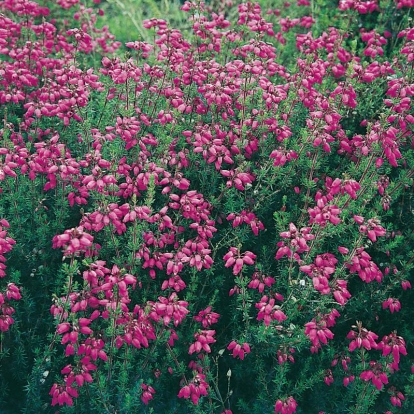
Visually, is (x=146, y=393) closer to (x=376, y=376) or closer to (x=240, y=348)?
(x=240, y=348)

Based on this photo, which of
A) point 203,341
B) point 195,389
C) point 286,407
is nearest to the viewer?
point 195,389

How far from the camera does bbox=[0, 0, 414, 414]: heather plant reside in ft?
11.9

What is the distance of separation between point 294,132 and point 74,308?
254cm

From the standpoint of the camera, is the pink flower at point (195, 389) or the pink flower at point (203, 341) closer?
the pink flower at point (195, 389)

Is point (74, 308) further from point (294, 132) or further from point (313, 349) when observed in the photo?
point (294, 132)

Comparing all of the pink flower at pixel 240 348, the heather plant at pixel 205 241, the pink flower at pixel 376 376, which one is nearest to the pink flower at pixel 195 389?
the heather plant at pixel 205 241

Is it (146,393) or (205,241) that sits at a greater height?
(205,241)

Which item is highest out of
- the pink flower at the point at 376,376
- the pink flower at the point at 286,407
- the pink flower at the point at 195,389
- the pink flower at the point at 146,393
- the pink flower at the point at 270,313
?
the pink flower at the point at 270,313

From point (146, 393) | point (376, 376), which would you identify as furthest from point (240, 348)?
point (376, 376)

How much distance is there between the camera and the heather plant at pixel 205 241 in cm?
362

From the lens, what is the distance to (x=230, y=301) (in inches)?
178

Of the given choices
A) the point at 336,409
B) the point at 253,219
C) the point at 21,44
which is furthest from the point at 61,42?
the point at 336,409

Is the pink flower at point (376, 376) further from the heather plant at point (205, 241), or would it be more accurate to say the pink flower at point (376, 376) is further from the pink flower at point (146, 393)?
the pink flower at point (146, 393)

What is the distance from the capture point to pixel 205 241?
12.3 feet
